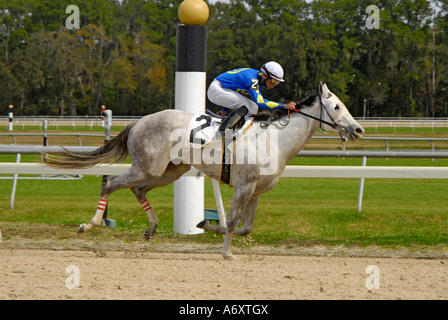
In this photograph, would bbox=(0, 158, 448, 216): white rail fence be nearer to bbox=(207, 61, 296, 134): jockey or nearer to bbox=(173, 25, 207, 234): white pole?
bbox=(173, 25, 207, 234): white pole

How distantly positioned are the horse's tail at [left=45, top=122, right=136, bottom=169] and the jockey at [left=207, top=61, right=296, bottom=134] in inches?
37.2

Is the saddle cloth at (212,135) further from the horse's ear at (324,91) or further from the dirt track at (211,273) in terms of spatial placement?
the dirt track at (211,273)

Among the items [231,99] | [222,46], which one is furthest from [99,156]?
[222,46]

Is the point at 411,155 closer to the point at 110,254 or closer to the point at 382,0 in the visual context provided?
the point at 110,254

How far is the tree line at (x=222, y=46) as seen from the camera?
44.7m

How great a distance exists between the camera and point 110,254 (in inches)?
250

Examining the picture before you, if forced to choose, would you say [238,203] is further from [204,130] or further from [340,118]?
[340,118]

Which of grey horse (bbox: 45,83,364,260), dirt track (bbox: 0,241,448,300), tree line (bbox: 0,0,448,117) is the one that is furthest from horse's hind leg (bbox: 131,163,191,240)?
tree line (bbox: 0,0,448,117)

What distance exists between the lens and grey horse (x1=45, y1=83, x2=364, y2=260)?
5906mm

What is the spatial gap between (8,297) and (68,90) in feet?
146

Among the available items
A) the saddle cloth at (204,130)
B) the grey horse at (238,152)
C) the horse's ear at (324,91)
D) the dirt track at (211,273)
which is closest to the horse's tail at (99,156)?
the grey horse at (238,152)

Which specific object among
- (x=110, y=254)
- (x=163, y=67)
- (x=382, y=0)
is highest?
(x=382, y=0)

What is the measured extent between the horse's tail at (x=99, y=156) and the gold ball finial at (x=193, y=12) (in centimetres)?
151
